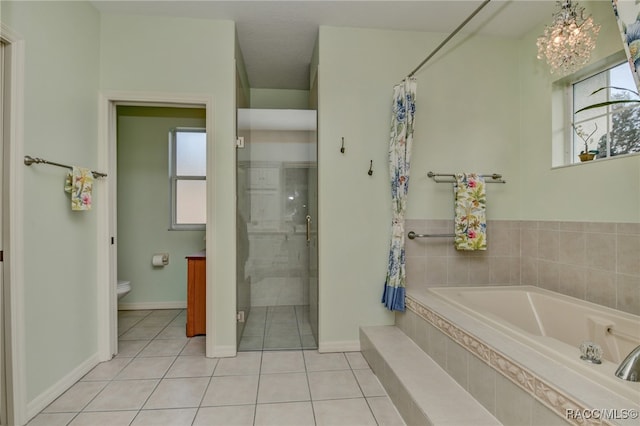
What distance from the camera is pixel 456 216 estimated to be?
2561 mm

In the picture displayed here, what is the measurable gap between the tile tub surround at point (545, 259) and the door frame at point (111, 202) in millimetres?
1712

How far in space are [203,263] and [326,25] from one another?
2350 millimetres

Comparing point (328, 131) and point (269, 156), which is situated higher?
point (328, 131)

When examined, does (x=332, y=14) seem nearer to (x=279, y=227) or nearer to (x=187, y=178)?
(x=279, y=227)

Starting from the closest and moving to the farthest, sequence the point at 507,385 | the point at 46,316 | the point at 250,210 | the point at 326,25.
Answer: the point at 507,385, the point at 46,316, the point at 326,25, the point at 250,210

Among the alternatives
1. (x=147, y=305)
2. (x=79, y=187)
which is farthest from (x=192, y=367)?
(x=147, y=305)

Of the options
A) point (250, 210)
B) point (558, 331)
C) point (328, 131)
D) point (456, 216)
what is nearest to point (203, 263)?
point (250, 210)

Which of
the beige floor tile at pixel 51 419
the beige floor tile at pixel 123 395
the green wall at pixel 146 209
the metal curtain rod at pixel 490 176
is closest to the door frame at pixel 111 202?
the beige floor tile at pixel 123 395

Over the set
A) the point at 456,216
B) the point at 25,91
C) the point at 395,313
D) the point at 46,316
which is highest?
the point at 25,91

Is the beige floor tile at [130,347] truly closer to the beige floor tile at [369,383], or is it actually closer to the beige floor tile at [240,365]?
the beige floor tile at [240,365]

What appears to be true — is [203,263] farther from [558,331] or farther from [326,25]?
[558,331]

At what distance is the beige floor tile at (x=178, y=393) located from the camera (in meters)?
1.80

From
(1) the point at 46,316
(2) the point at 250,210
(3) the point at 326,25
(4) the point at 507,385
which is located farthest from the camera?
(2) the point at 250,210

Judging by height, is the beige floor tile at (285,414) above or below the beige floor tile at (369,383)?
above
